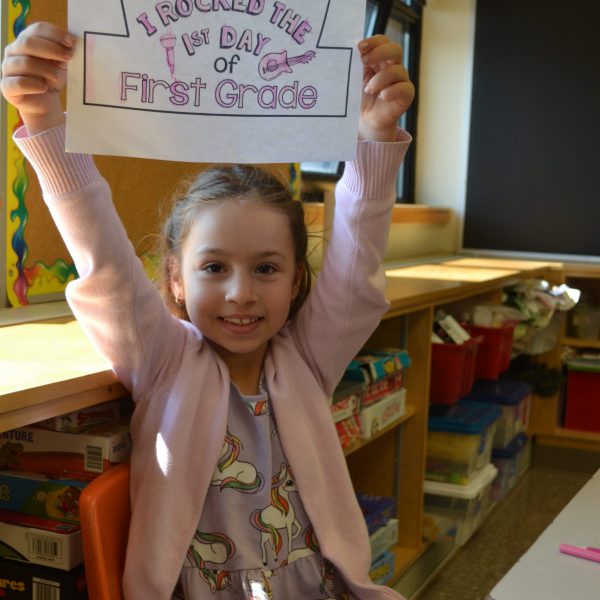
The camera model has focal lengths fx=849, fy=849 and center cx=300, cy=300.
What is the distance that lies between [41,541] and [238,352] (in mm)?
371

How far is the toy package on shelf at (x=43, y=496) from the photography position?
1183 mm

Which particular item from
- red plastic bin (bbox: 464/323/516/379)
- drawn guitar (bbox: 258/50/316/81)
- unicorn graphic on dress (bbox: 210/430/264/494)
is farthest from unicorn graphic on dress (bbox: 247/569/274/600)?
red plastic bin (bbox: 464/323/516/379)

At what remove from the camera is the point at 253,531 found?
1.19 metres

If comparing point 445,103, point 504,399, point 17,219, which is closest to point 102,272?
point 17,219

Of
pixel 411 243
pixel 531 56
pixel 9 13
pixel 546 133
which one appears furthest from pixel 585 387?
pixel 9 13

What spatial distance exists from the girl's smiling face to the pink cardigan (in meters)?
0.06

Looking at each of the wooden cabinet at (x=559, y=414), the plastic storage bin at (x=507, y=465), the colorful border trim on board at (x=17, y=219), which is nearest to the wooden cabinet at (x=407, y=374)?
the wooden cabinet at (x=559, y=414)

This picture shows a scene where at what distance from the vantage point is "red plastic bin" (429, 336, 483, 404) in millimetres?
2520

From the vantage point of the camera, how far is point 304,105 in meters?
1.03

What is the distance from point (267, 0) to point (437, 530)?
1.85 metres

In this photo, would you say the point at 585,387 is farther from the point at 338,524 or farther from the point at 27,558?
the point at 27,558

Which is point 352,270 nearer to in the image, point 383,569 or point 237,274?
point 237,274

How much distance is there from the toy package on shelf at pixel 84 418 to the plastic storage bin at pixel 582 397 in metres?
2.67

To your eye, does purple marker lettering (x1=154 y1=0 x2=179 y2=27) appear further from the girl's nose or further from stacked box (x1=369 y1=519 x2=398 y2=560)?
stacked box (x1=369 y1=519 x2=398 y2=560)
